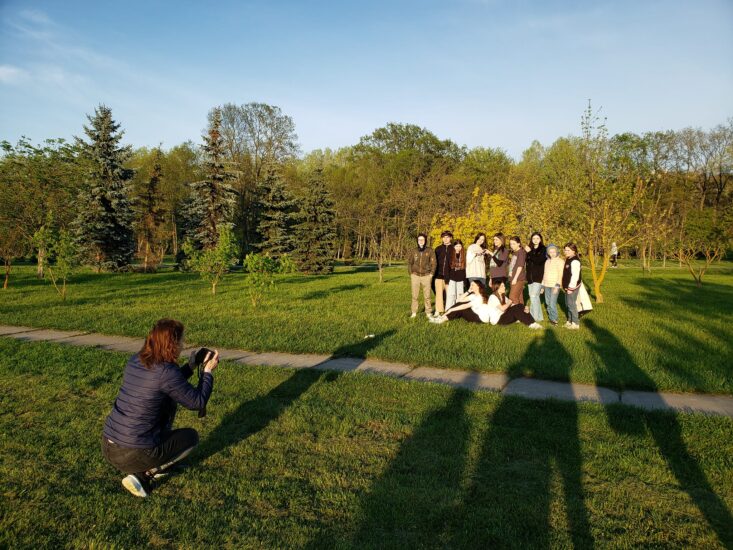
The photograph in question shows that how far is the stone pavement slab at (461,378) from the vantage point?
6.23 m

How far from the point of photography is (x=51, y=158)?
23.8m

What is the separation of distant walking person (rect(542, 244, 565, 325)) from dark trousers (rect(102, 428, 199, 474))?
28.3 ft

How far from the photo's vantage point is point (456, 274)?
11.8 m

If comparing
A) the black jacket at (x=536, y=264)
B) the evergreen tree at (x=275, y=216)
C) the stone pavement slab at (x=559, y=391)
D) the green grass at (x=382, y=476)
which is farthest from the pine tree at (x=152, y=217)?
the stone pavement slab at (x=559, y=391)

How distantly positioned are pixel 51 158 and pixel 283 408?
24663 millimetres

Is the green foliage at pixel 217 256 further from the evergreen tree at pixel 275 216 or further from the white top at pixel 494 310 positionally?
the evergreen tree at pixel 275 216

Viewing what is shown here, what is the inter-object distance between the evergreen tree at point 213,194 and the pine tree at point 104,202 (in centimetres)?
412

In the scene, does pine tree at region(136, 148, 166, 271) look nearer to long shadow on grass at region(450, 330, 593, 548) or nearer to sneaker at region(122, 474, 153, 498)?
sneaker at region(122, 474, 153, 498)

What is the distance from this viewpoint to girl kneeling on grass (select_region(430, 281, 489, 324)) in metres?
10.6

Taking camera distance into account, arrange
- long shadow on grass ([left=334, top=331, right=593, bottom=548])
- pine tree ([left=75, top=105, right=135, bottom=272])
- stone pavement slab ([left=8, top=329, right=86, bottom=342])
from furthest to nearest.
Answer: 1. pine tree ([left=75, top=105, right=135, bottom=272])
2. stone pavement slab ([left=8, top=329, right=86, bottom=342])
3. long shadow on grass ([left=334, top=331, right=593, bottom=548])

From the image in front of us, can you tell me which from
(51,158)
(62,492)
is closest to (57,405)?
(62,492)

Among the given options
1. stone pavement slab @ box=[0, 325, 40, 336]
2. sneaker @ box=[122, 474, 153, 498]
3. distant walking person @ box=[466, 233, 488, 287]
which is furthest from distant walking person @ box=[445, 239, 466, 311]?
stone pavement slab @ box=[0, 325, 40, 336]

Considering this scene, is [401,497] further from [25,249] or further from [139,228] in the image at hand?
[139,228]

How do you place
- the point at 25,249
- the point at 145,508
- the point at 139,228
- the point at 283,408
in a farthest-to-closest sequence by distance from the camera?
1. the point at 139,228
2. the point at 25,249
3. the point at 283,408
4. the point at 145,508
